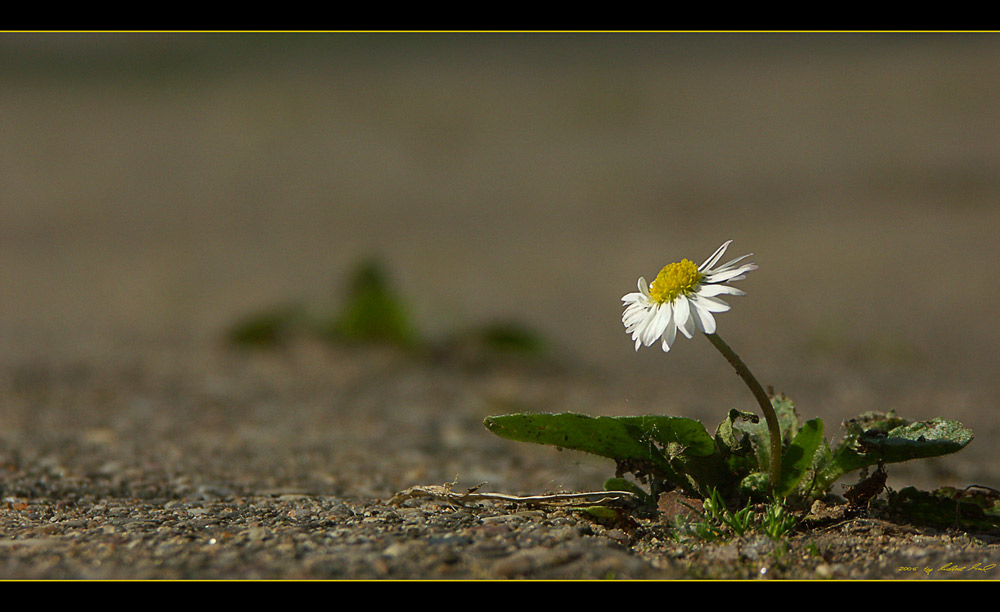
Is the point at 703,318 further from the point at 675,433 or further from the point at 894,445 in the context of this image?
the point at 894,445

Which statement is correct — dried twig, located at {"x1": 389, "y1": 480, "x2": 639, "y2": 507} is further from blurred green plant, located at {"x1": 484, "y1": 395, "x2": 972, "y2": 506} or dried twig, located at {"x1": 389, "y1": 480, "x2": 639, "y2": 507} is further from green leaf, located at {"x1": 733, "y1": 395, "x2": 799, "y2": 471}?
green leaf, located at {"x1": 733, "y1": 395, "x2": 799, "y2": 471}

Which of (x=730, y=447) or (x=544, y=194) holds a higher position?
(x=544, y=194)

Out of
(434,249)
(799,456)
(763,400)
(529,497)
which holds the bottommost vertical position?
(529,497)

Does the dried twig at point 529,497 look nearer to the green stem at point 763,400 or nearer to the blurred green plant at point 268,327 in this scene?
the green stem at point 763,400

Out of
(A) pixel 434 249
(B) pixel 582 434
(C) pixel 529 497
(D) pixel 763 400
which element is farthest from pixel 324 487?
(A) pixel 434 249

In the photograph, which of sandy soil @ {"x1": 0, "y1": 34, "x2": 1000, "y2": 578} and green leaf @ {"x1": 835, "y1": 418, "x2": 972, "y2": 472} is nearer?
green leaf @ {"x1": 835, "y1": 418, "x2": 972, "y2": 472}

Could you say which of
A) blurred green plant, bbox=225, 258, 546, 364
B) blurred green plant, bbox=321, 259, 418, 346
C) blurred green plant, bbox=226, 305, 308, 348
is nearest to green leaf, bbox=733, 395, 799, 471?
blurred green plant, bbox=225, 258, 546, 364
